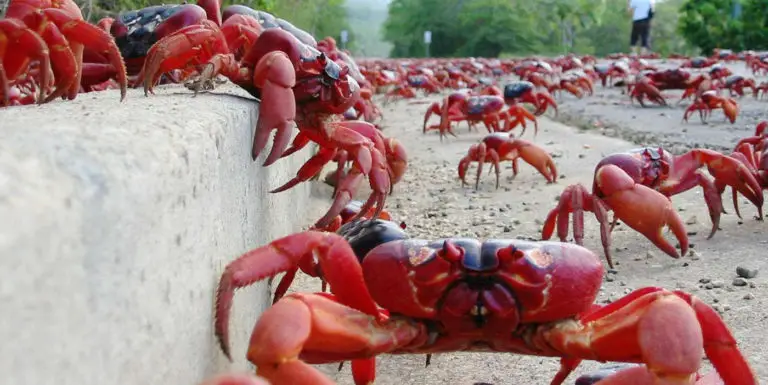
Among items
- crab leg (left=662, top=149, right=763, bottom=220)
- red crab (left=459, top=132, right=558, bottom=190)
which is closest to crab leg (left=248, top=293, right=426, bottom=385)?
crab leg (left=662, top=149, right=763, bottom=220)

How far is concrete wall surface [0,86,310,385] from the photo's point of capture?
3.25 feet

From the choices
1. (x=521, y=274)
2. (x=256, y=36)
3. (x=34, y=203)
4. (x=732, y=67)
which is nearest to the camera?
(x=34, y=203)

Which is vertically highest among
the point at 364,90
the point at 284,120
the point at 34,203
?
the point at 34,203

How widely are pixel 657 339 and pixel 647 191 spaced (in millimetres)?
2098

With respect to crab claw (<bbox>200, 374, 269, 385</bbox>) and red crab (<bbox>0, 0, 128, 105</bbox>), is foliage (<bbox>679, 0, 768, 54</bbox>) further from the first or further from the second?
crab claw (<bbox>200, 374, 269, 385</bbox>)

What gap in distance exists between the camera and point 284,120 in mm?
2521

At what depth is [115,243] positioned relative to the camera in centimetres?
125

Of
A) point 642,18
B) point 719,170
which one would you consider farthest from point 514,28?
point 719,170

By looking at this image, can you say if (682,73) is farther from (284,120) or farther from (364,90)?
(284,120)

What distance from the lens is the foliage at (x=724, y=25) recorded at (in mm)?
36094

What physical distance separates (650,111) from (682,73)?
78.7 inches

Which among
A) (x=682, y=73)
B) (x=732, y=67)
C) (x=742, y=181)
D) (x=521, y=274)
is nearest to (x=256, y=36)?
(x=521, y=274)

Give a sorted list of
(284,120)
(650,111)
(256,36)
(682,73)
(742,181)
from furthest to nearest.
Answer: (682,73) < (650,111) < (742,181) < (256,36) < (284,120)

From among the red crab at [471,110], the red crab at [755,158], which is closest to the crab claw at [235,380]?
the red crab at [755,158]
